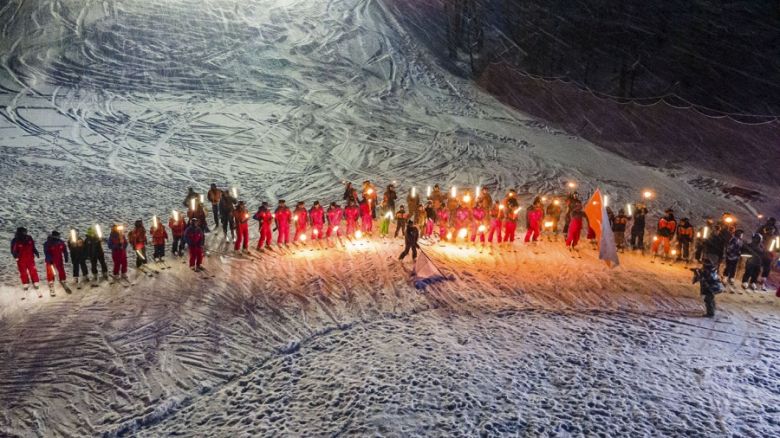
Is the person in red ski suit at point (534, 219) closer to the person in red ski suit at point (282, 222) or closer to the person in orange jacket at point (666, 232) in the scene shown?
the person in orange jacket at point (666, 232)

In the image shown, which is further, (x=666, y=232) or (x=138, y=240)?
(x=666, y=232)

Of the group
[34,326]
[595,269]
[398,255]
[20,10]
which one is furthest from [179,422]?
[20,10]

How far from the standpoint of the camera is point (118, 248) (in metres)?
12.4

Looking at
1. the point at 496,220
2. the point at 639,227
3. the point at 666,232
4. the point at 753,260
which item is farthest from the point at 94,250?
the point at 753,260

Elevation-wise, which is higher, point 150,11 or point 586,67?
point 150,11

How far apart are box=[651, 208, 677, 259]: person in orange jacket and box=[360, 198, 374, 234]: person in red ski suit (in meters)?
7.91

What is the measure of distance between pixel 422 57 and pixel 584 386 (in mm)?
28946

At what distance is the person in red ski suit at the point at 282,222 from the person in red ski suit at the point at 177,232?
2321 mm

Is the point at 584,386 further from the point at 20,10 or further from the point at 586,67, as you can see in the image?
the point at 20,10

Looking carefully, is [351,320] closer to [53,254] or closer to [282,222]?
[282,222]

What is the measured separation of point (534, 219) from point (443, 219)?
2539 mm

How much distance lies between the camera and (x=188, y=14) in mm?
37406

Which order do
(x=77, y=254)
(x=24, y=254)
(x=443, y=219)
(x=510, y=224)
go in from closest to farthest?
(x=24, y=254) → (x=77, y=254) → (x=510, y=224) → (x=443, y=219)

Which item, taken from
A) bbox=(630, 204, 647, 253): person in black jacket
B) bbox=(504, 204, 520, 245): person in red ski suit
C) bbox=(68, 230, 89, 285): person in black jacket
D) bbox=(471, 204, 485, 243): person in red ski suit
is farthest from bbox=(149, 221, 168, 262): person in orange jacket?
bbox=(630, 204, 647, 253): person in black jacket
